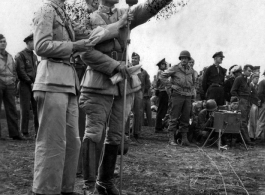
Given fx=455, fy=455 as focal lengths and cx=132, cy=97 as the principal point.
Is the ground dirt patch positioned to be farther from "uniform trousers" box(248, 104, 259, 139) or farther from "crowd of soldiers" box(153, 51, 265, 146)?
"uniform trousers" box(248, 104, 259, 139)

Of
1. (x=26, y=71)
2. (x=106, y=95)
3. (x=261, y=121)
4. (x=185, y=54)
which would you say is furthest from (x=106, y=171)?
(x=261, y=121)

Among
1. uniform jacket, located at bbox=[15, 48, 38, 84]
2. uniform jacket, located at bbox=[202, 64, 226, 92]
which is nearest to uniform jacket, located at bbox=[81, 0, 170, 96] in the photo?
uniform jacket, located at bbox=[15, 48, 38, 84]

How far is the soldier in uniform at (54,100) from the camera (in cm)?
415

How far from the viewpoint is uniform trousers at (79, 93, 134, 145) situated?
4836 millimetres

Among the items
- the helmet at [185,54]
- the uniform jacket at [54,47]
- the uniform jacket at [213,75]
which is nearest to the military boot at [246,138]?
the uniform jacket at [213,75]

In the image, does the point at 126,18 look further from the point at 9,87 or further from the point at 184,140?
the point at 184,140

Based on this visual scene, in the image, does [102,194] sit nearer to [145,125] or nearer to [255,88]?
[255,88]

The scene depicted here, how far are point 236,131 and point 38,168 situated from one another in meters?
7.45

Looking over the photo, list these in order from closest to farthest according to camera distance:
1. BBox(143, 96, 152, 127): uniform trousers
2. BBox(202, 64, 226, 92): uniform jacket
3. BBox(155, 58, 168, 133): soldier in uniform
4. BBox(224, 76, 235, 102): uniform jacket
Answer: BBox(202, 64, 226, 92): uniform jacket < BBox(224, 76, 235, 102): uniform jacket < BBox(155, 58, 168, 133): soldier in uniform < BBox(143, 96, 152, 127): uniform trousers

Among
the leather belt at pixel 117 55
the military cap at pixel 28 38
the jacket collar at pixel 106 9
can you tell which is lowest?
the leather belt at pixel 117 55

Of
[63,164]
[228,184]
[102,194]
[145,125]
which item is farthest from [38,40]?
[145,125]

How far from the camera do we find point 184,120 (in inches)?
439

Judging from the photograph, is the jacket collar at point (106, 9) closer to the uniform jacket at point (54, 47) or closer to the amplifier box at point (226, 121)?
the uniform jacket at point (54, 47)

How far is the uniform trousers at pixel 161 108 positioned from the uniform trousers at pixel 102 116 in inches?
363
